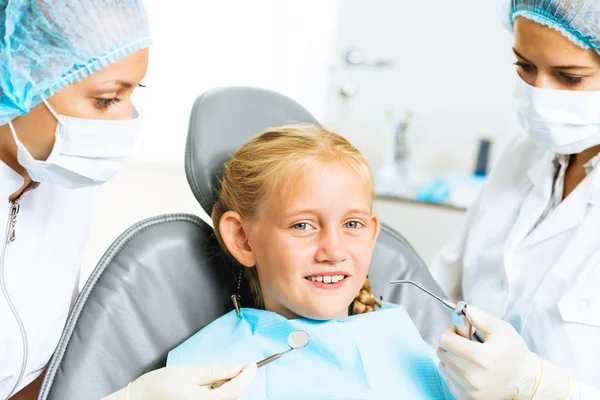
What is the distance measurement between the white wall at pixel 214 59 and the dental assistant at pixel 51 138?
82.4 inches

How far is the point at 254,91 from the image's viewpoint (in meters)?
1.68

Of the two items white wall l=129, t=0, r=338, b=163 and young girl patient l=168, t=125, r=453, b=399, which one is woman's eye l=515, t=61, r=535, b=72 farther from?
white wall l=129, t=0, r=338, b=163

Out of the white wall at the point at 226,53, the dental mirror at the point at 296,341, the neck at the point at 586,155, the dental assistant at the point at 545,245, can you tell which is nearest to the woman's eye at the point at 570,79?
the dental assistant at the point at 545,245

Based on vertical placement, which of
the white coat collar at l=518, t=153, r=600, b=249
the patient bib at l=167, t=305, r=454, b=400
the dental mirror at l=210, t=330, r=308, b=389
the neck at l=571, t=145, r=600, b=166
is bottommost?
the patient bib at l=167, t=305, r=454, b=400

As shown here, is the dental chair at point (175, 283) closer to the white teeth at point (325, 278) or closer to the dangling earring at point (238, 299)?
the dangling earring at point (238, 299)

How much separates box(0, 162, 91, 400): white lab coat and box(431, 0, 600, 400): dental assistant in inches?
30.4

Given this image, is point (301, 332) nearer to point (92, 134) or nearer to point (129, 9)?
point (92, 134)

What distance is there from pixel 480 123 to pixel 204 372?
2280 millimetres

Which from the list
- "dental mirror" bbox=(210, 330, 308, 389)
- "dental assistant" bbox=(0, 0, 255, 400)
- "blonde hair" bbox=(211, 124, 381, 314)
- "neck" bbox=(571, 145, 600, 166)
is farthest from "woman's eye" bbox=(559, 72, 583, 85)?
"dental assistant" bbox=(0, 0, 255, 400)

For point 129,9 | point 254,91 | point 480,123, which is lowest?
point 480,123

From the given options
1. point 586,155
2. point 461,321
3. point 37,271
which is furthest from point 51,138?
point 586,155

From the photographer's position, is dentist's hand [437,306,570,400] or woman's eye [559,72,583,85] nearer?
dentist's hand [437,306,570,400]

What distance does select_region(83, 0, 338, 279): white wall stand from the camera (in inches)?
135

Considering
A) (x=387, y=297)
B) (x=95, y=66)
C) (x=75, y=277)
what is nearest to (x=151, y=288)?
(x=75, y=277)
